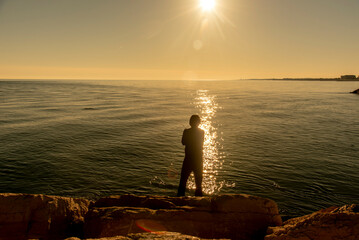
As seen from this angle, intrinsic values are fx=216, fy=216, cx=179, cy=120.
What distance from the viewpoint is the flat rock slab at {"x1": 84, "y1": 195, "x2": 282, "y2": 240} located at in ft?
13.2

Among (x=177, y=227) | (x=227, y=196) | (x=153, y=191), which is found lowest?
(x=153, y=191)

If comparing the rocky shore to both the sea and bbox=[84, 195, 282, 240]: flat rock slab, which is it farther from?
the sea

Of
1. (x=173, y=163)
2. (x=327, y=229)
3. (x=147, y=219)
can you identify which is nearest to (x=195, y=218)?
(x=147, y=219)

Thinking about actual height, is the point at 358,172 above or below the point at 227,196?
below

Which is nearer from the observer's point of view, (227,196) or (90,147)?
(227,196)

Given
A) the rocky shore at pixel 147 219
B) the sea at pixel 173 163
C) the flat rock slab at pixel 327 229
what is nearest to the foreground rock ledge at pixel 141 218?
the rocky shore at pixel 147 219

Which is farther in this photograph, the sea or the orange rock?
the sea

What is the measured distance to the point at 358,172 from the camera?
9.45 metres

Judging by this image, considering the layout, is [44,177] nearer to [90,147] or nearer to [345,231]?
[90,147]

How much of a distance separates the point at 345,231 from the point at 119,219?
12.1ft

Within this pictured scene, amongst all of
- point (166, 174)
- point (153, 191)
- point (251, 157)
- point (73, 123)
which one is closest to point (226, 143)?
point (251, 157)

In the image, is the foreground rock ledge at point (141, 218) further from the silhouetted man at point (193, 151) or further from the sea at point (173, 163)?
the sea at point (173, 163)

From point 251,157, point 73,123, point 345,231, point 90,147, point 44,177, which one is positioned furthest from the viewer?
point 73,123

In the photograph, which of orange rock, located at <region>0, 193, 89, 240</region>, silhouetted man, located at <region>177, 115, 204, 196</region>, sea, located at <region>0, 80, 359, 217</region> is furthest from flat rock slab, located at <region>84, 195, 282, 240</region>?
sea, located at <region>0, 80, 359, 217</region>
